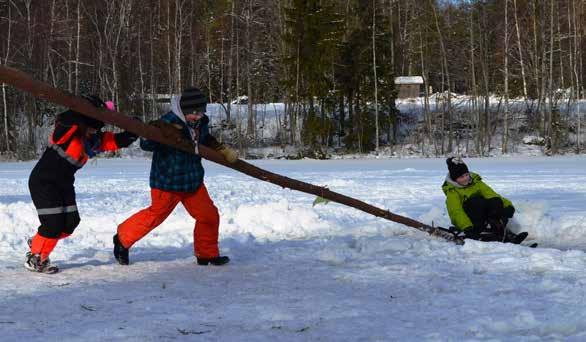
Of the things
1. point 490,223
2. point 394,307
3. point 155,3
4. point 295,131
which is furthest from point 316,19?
point 394,307

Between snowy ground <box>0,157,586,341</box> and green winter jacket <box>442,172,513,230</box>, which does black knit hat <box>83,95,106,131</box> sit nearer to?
snowy ground <box>0,157,586,341</box>

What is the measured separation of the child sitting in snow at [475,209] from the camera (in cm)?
642

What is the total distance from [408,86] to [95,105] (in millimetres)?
39478

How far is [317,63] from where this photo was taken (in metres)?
34.1

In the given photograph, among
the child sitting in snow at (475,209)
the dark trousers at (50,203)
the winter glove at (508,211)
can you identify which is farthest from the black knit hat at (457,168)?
the dark trousers at (50,203)

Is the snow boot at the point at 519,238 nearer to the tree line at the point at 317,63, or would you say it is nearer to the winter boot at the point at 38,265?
the winter boot at the point at 38,265

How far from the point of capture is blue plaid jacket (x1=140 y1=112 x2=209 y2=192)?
5.28m

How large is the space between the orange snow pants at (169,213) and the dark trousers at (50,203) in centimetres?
47

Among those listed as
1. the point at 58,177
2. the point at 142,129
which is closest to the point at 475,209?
the point at 142,129

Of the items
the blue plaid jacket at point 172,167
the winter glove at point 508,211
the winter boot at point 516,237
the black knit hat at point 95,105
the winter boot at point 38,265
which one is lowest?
the winter boot at point 516,237

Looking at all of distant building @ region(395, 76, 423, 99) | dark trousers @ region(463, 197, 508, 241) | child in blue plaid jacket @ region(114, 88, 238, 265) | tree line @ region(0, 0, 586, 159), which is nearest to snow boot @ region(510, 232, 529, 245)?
dark trousers @ region(463, 197, 508, 241)

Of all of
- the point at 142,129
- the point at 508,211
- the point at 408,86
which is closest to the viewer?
the point at 142,129

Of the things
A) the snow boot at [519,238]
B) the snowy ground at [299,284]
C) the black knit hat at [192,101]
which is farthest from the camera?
the snow boot at [519,238]

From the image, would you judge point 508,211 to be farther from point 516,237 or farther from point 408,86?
point 408,86
